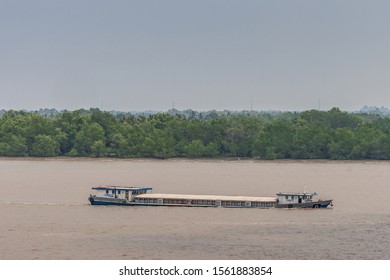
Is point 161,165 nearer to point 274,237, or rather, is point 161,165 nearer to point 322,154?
point 322,154

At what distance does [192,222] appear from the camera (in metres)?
57.5

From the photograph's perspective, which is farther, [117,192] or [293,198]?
[117,192]

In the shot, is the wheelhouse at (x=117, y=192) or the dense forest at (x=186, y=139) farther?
the dense forest at (x=186, y=139)

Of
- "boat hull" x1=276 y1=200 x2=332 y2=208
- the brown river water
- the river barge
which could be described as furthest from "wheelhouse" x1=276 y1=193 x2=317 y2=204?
the brown river water

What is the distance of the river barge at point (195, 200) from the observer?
65.2 m

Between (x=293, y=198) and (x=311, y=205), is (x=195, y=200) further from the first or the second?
(x=311, y=205)

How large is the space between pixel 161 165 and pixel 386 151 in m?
33.5

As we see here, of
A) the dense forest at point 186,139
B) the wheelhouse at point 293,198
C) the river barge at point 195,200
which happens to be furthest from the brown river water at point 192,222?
the dense forest at point 186,139

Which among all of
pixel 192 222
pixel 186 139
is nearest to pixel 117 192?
pixel 192 222

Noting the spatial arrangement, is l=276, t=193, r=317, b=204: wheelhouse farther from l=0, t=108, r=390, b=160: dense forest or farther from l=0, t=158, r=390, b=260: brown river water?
l=0, t=108, r=390, b=160: dense forest

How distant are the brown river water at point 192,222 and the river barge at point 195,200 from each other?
109cm

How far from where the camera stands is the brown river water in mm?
47156

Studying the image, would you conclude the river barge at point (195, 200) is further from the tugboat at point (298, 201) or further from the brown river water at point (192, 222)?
the brown river water at point (192, 222)

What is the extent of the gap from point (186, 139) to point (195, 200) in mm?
74955
